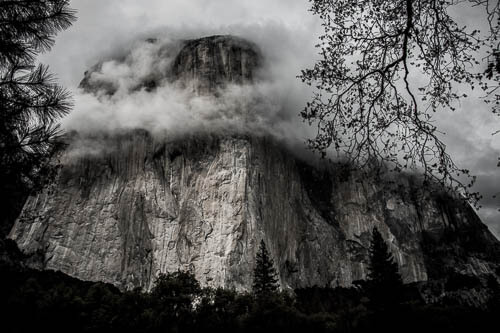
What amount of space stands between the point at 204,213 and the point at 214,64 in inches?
1594

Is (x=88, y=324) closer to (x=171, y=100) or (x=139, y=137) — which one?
(x=139, y=137)

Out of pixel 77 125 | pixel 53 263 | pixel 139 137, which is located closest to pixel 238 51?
pixel 139 137

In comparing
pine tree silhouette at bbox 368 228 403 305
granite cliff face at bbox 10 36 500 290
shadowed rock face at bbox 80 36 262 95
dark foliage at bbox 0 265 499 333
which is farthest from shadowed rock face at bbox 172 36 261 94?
dark foliage at bbox 0 265 499 333

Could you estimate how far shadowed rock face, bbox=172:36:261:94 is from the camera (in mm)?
103312

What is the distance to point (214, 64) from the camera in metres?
105

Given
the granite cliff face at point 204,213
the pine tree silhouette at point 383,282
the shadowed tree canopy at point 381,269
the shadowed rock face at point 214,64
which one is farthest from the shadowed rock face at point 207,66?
the pine tree silhouette at point 383,282

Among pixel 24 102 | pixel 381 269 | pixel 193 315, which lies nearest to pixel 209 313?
pixel 193 315

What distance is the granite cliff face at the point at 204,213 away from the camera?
78.4 metres

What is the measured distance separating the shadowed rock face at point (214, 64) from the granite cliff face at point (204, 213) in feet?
0.90

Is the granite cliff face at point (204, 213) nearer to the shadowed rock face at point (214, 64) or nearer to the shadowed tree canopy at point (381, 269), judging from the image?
the shadowed rock face at point (214, 64)

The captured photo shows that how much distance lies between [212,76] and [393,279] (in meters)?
69.4

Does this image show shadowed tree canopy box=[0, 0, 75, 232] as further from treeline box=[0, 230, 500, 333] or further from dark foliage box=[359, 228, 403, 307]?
dark foliage box=[359, 228, 403, 307]

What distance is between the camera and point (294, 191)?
9838cm

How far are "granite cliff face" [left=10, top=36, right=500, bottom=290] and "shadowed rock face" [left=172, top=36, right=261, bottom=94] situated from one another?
0.27 m
